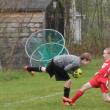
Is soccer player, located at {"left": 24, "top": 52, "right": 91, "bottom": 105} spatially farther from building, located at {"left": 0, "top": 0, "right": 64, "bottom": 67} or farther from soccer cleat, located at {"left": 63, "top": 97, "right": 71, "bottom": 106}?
building, located at {"left": 0, "top": 0, "right": 64, "bottom": 67}

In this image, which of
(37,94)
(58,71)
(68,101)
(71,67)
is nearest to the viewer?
(71,67)

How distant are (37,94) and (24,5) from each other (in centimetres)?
1212

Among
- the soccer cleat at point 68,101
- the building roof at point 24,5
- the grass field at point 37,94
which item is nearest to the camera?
the grass field at point 37,94

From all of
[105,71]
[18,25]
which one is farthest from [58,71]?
[18,25]

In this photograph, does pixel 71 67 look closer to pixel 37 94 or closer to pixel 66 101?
pixel 66 101

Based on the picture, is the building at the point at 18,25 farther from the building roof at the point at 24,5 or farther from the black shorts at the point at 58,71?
the black shorts at the point at 58,71

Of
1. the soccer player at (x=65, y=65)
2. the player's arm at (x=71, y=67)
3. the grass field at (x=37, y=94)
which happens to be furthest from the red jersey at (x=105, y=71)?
the grass field at (x=37, y=94)

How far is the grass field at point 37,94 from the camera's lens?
514 inches

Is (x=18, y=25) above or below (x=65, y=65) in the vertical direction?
below

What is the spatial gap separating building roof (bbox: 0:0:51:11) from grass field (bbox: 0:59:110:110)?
15.4ft

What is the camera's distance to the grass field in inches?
514

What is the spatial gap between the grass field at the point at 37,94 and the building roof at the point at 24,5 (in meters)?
4.70

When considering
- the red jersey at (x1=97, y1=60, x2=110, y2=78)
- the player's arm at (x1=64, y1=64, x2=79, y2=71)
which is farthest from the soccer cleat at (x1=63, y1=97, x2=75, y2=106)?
the red jersey at (x1=97, y1=60, x2=110, y2=78)

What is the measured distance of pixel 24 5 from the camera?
89.2 ft
